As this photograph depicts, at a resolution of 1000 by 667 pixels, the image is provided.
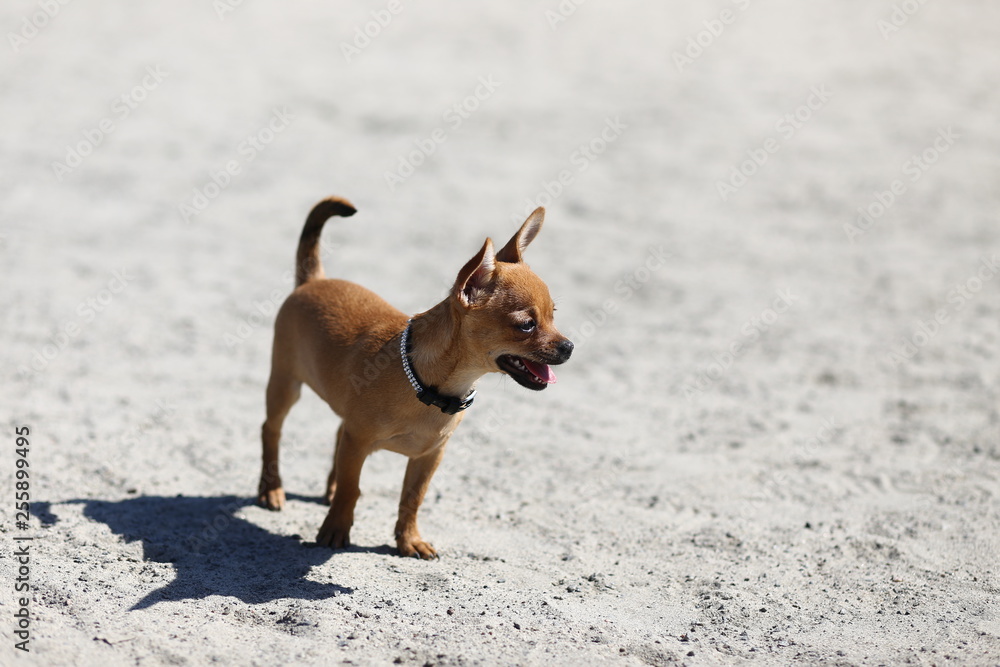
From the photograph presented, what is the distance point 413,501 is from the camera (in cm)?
585

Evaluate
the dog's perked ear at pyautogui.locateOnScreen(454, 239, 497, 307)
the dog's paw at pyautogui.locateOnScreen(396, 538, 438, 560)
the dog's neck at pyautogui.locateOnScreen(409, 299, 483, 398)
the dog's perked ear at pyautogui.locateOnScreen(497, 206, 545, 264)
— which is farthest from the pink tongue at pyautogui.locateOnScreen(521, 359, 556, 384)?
the dog's paw at pyautogui.locateOnScreen(396, 538, 438, 560)

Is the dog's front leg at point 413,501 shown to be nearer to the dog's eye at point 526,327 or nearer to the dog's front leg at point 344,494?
the dog's front leg at point 344,494

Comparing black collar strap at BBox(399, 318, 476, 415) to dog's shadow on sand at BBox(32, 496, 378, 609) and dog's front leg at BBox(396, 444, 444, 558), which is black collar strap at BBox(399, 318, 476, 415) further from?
dog's shadow on sand at BBox(32, 496, 378, 609)

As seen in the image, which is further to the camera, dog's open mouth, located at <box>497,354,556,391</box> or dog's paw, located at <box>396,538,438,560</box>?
dog's paw, located at <box>396,538,438,560</box>

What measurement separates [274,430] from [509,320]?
2.24 m

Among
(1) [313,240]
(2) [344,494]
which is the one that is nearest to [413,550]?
(2) [344,494]

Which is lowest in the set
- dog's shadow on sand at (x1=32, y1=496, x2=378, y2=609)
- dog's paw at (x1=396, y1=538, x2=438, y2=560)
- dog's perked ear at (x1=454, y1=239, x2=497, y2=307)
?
dog's paw at (x1=396, y1=538, x2=438, y2=560)

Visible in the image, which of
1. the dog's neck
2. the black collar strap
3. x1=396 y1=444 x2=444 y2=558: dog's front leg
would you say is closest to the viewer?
the dog's neck

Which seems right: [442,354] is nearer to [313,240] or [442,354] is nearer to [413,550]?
[413,550]

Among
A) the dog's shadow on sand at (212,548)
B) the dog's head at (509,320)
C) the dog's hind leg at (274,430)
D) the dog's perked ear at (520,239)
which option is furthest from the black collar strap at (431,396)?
the dog's hind leg at (274,430)

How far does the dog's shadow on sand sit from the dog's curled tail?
5.24ft

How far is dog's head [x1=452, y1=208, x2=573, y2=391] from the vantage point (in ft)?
16.2

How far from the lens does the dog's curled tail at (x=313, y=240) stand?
6.29 metres

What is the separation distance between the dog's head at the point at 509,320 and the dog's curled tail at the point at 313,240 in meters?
1.63
